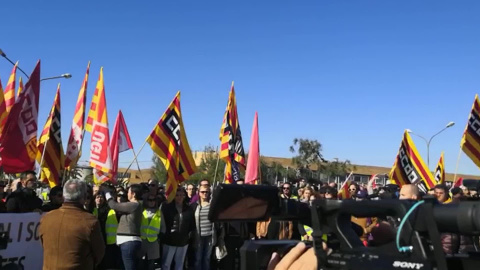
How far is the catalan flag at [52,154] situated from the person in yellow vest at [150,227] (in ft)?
8.26

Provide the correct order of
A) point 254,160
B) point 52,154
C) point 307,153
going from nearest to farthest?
point 52,154, point 254,160, point 307,153

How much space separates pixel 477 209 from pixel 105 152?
1073 cm

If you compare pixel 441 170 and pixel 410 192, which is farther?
pixel 441 170

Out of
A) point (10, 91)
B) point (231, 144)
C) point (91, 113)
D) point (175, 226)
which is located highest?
point (10, 91)

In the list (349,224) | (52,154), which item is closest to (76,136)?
(52,154)

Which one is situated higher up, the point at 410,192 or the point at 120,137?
the point at 120,137

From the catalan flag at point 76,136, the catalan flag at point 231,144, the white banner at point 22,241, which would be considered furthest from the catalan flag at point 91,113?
the white banner at point 22,241

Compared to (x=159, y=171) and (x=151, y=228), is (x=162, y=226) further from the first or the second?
(x=159, y=171)

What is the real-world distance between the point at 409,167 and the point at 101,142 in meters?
8.35

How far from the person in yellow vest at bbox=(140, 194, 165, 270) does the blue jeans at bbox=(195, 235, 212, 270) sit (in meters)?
0.96

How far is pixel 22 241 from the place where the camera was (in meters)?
6.71

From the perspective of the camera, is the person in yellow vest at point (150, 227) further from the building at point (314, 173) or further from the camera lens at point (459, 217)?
the building at point (314, 173)

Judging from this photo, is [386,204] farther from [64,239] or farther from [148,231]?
[148,231]

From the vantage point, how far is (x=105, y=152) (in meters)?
11.5
